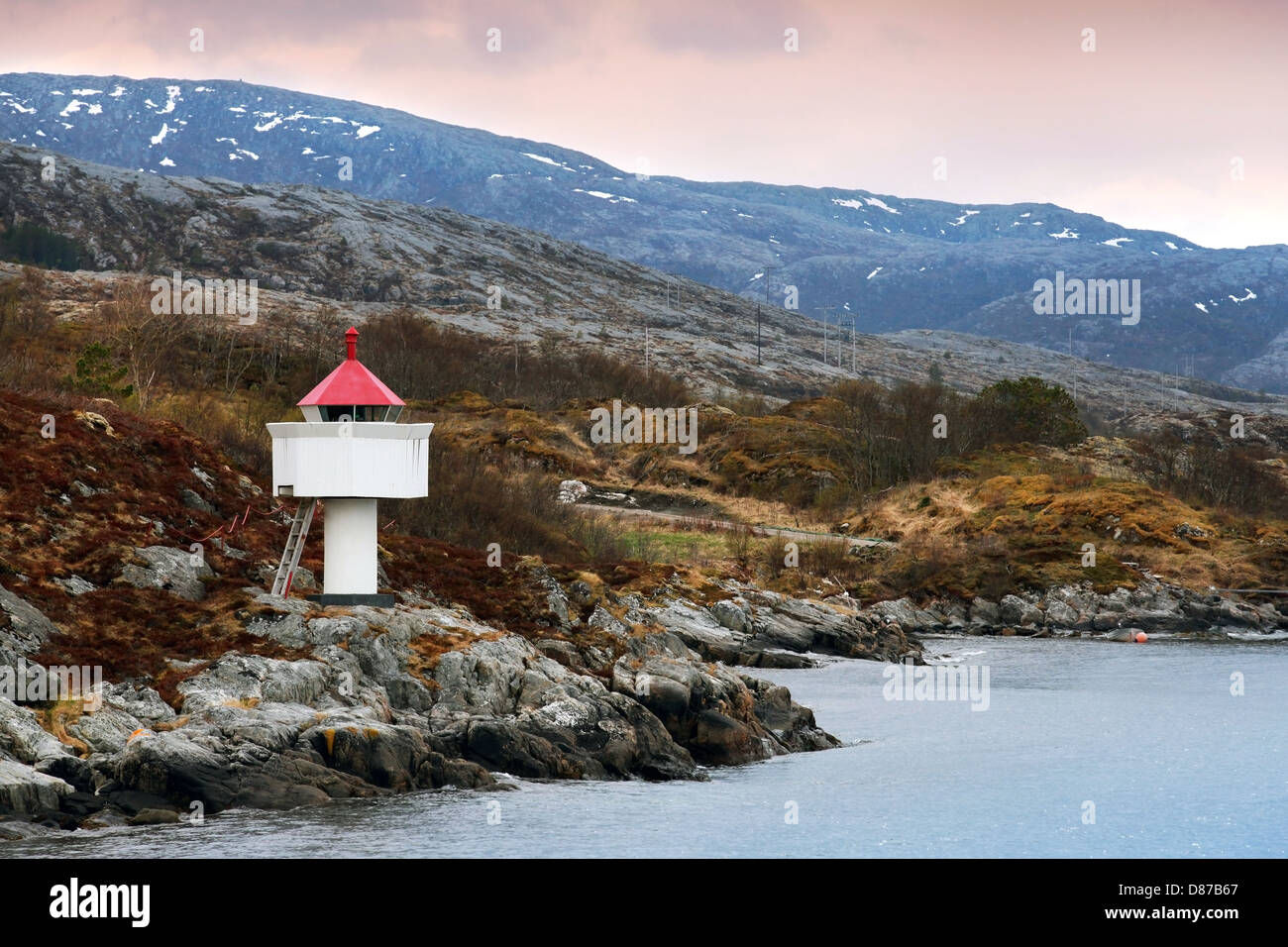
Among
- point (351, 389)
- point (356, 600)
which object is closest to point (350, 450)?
point (351, 389)

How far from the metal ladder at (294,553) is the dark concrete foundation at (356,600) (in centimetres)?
66

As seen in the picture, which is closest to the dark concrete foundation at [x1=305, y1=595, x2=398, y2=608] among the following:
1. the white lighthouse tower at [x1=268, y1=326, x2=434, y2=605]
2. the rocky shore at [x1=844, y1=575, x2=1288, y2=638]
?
the white lighthouse tower at [x1=268, y1=326, x2=434, y2=605]

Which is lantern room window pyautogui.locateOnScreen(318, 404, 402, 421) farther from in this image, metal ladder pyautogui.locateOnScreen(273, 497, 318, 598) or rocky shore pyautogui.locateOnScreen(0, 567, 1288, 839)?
rocky shore pyautogui.locateOnScreen(0, 567, 1288, 839)

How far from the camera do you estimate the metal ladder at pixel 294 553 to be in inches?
1182

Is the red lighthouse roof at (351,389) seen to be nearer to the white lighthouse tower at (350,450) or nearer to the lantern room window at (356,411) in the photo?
the white lighthouse tower at (350,450)

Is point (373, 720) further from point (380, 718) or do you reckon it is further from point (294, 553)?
point (294, 553)

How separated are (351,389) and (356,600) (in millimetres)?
4821

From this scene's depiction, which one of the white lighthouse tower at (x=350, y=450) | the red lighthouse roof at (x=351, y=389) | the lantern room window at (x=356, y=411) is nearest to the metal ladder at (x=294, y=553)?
the white lighthouse tower at (x=350, y=450)

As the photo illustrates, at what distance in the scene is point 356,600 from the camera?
3030 centimetres

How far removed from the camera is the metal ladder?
30.0 m

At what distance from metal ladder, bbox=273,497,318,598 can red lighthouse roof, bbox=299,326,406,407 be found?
273cm
